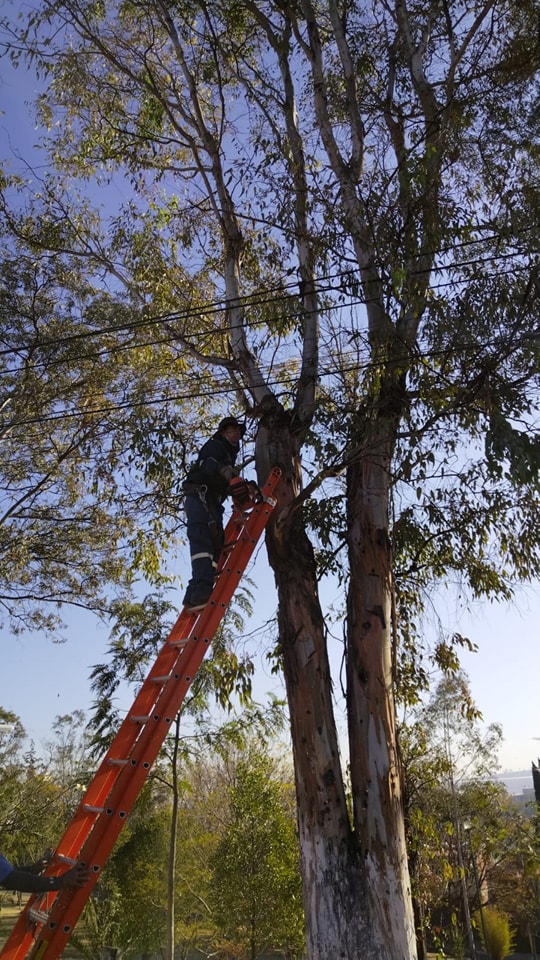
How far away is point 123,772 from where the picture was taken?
377 centimetres

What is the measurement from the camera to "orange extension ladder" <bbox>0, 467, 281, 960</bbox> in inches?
133

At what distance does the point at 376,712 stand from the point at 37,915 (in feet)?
7.90

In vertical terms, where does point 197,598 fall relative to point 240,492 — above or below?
below

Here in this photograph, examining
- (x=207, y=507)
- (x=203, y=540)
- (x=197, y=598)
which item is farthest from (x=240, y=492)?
(x=197, y=598)

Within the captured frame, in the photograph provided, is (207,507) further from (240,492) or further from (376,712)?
(376,712)

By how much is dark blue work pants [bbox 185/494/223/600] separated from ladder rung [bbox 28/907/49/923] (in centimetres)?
187

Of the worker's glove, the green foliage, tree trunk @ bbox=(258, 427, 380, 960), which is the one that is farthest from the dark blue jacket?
the green foliage

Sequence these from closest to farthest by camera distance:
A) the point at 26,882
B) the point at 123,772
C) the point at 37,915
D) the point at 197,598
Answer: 1. the point at 26,882
2. the point at 37,915
3. the point at 123,772
4. the point at 197,598

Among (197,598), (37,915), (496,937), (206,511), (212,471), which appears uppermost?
(496,937)

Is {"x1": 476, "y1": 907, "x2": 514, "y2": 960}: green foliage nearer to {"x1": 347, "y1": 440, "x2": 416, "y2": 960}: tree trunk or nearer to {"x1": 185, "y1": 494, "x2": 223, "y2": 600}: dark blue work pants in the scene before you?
{"x1": 347, "y1": 440, "x2": 416, "y2": 960}: tree trunk

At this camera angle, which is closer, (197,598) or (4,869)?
(4,869)

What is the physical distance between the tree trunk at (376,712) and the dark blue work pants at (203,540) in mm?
1064

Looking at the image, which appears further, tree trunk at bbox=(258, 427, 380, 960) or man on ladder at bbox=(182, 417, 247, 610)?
man on ladder at bbox=(182, 417, 247, 610)

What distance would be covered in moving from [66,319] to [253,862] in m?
11.7
